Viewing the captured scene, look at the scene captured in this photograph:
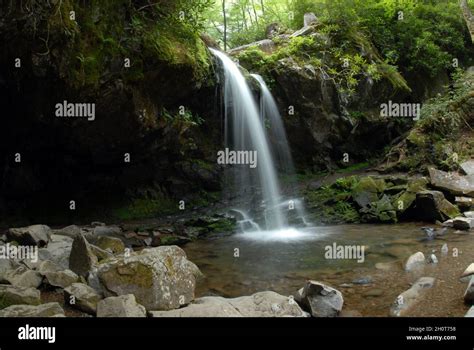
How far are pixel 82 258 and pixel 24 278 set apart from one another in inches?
29.3

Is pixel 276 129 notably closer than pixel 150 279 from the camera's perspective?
No

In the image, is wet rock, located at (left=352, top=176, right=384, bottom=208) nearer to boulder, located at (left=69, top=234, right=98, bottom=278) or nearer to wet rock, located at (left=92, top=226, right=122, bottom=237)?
wet rock, located at (left=92, top=226, right=122, bottom=237)

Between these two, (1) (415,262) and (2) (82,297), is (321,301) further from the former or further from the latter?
(2) (82,297)

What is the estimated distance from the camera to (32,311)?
A: 12.5ft

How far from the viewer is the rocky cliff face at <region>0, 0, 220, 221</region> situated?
7.83 metres

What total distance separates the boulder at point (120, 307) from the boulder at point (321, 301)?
78.3 inches

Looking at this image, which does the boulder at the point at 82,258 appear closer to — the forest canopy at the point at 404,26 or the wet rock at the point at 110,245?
the wet rock at the point at 110,245

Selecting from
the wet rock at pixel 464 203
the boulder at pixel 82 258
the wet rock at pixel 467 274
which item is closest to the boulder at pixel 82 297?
the boulder at pixel 82 258

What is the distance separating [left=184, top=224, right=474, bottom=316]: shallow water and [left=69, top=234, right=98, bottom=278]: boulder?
5.62 feet

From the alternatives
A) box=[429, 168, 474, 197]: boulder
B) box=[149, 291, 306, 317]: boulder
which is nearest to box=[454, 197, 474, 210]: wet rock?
box=[429, 168, 474, 197]: boulder

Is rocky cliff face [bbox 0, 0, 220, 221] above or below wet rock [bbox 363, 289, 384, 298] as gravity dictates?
above

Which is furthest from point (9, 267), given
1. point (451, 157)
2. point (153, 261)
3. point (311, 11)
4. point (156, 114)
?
point (311, 11)

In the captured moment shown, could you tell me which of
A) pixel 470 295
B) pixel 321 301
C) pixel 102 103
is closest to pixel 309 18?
pixel 102 103

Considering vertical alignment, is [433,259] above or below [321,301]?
above
